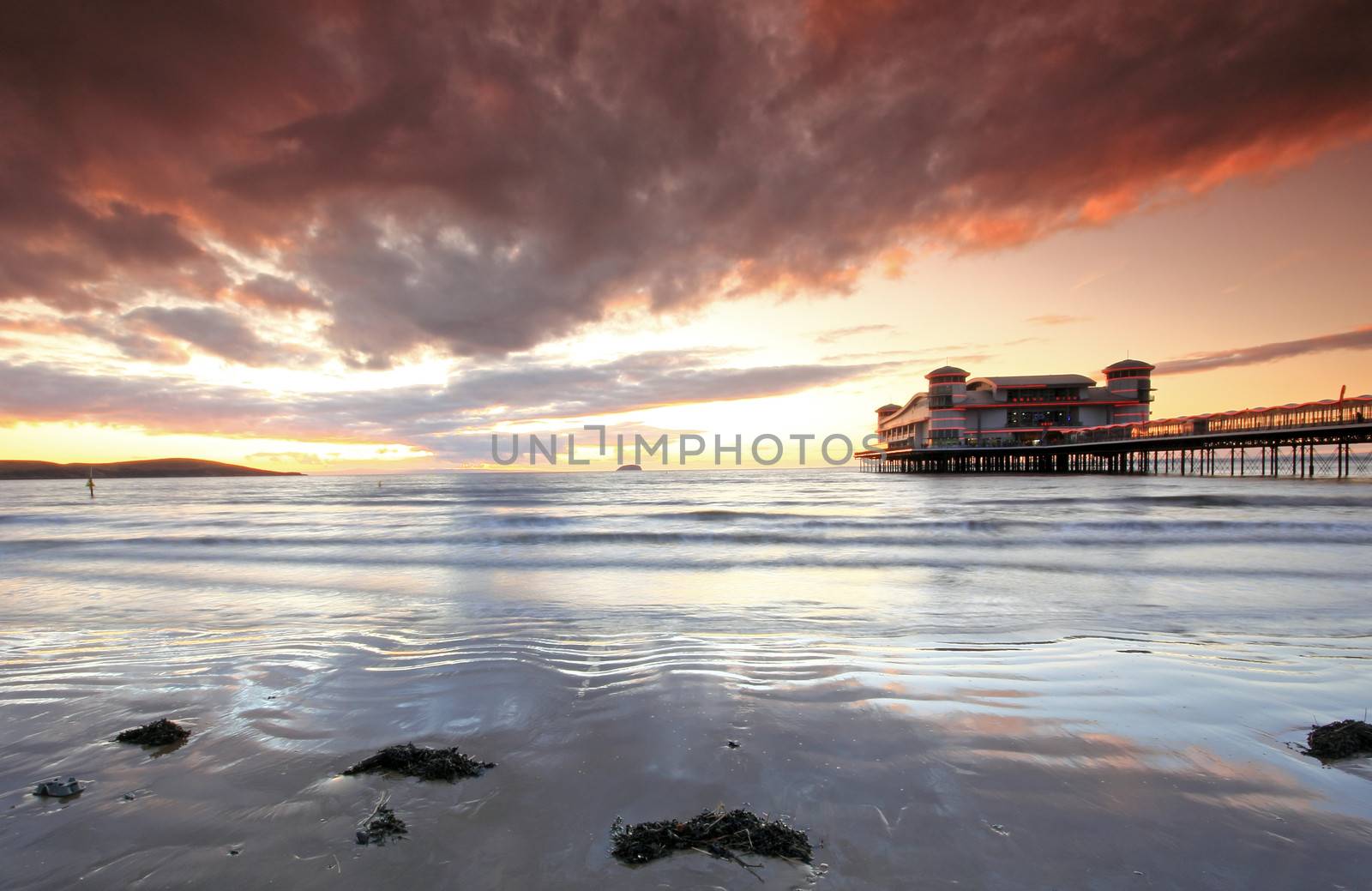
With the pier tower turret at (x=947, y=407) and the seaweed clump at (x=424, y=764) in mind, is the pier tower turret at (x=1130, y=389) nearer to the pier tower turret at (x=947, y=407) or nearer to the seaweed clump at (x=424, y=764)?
the pier tower turret at (x=947, y=407)

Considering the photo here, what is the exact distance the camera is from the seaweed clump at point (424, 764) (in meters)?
3.26

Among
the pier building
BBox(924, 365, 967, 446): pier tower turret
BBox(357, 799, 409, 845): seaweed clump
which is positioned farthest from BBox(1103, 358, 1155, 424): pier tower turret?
BBox(357, 799, 409, 845): seaweed clump

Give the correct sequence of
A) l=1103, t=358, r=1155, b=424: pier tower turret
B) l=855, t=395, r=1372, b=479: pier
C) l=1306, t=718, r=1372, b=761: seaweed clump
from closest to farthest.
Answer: l=1306, t=718, r=1372, b=761: seaweed clump → l=855, t=395, r=1372, b=479: pier → l=1103, t=358, r=1155, b=424: pier tower turret

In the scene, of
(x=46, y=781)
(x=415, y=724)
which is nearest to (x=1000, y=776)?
(x=415, y=724)

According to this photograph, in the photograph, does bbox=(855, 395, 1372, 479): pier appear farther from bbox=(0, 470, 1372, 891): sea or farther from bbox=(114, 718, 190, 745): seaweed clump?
bbox=(114, 718, 190, 745): seaweed clump

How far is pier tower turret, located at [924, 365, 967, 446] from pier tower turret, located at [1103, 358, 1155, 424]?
17.9 m

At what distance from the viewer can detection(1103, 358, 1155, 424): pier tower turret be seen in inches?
2771

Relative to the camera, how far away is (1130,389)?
7119 cm

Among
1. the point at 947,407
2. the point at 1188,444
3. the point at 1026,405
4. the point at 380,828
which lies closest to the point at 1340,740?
the point at 380,828

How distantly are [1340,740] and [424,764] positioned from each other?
5.60 metres

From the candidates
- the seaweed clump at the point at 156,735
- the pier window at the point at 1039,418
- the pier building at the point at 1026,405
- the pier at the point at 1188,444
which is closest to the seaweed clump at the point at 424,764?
the seaweed clump at the point at 156,735

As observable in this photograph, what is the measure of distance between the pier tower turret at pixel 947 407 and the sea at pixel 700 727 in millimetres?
69603

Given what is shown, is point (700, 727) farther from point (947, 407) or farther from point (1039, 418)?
point (1039, 418)

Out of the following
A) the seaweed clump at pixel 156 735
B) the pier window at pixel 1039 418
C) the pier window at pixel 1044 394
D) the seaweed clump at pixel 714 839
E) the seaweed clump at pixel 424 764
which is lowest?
the seaweed clump at pixel 156 735
